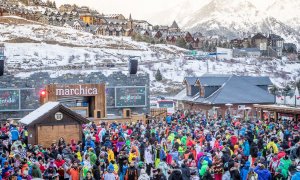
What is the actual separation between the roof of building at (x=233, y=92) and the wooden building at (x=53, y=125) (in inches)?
778

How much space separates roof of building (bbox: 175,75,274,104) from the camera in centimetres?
4291

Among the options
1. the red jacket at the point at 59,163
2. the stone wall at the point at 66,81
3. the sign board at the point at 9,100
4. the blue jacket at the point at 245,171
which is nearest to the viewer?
the blue jacket at the point at 245,171

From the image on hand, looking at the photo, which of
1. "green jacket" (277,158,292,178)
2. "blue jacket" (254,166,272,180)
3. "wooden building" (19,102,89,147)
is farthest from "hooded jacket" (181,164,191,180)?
"wooden building" (19,102,89,147)

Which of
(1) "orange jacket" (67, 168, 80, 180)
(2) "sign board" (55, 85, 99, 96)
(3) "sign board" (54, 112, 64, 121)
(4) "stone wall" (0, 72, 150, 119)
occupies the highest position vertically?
(4) "stone wall" (0, 72, 150, 119)

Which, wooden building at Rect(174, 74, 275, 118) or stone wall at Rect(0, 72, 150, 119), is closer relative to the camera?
stone wall at Rect(0, 72, 150, 119)

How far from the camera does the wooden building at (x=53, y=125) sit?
23.5 metres

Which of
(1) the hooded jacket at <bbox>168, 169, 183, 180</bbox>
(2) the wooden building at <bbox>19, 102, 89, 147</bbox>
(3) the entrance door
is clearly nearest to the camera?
(1) the hooded jacket at <bbox>168, 169, 183, 180</bbox>

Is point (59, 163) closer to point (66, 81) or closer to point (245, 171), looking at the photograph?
point (245, 171)

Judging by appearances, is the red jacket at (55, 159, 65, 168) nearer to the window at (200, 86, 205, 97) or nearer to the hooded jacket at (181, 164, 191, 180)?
the hooded jacket at (181, 164, 191, 180)

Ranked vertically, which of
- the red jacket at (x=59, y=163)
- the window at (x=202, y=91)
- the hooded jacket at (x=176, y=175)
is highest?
the window at (x=202, y=91)

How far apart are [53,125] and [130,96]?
1706 cm

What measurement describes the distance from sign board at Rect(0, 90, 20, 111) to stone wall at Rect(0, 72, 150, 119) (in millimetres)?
353

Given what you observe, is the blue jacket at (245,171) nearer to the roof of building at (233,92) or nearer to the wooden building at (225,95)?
the wooden building at (225,95)

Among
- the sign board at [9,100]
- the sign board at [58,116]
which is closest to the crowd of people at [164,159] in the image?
the sign board at [58,116]
